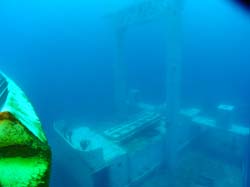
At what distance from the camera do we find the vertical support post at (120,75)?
11.3 metres

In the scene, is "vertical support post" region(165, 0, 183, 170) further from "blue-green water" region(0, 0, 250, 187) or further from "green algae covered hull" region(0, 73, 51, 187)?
"green algae covered hull" region(0, 73, 51, 187)

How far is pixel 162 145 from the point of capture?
32.7ft

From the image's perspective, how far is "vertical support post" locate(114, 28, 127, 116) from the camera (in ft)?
37.0

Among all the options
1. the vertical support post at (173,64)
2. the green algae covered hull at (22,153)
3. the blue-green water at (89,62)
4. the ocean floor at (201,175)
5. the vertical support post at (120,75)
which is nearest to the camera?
the green algae covered hull at (22,153)

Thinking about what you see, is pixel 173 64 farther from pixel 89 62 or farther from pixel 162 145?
pixel 89 62

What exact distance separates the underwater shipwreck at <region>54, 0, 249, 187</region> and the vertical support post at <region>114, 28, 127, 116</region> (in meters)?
0.04

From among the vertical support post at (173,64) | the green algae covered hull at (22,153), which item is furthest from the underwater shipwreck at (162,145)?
the green algae covered hull at (22,153)

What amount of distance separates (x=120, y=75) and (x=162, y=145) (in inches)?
146

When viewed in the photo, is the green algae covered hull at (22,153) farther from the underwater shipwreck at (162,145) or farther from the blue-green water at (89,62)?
the blue-green water at (89,62)

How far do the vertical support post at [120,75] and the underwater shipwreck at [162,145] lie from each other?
44 mm

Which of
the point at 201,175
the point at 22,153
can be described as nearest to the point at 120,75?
the point at 201,175

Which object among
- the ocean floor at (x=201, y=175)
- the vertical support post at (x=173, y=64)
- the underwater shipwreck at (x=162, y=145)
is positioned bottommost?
the ocean floor at (x=201, y=175)

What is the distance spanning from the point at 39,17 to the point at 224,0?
25.6m

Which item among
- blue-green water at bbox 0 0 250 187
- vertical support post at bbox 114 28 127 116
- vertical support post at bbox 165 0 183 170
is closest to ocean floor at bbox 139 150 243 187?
vertical support post at bbox 165 0 183 170
